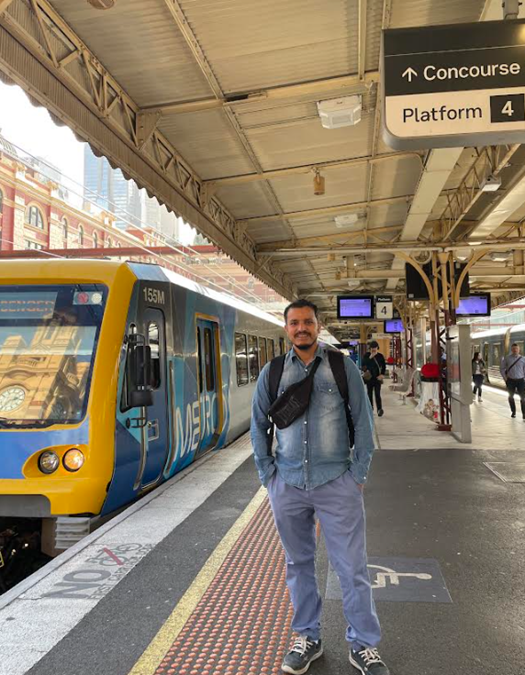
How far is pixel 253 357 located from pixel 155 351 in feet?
18.4

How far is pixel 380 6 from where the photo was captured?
183 inches

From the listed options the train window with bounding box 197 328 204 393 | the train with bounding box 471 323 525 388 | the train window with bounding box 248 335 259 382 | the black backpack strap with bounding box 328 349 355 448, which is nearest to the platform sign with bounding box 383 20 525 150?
the black backpack strap with bounding box 328 349 355 448

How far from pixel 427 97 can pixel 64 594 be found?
406cm

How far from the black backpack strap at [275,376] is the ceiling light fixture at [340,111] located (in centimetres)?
395

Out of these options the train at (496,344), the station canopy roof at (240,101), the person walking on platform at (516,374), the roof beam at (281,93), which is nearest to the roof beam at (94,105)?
the station canopy roof at (240,101)

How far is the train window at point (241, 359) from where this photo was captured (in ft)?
32.3

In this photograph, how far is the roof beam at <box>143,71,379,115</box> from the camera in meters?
5.66

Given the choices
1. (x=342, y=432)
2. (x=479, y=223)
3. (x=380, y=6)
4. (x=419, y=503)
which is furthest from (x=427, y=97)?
(x=479, y=223)

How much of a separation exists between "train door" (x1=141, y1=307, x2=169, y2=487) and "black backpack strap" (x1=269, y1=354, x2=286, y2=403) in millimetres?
2760

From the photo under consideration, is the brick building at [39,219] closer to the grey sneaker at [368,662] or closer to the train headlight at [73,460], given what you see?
the train headlight at [73,460]

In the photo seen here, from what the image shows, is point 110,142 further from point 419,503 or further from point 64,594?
point 419,503

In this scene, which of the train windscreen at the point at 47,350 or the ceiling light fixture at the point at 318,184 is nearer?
the train windscreen at the point at 47,350

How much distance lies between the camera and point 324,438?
9.36 feet

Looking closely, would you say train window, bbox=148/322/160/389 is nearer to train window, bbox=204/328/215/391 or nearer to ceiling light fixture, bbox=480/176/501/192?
train window, bbox=204/328/215/391
